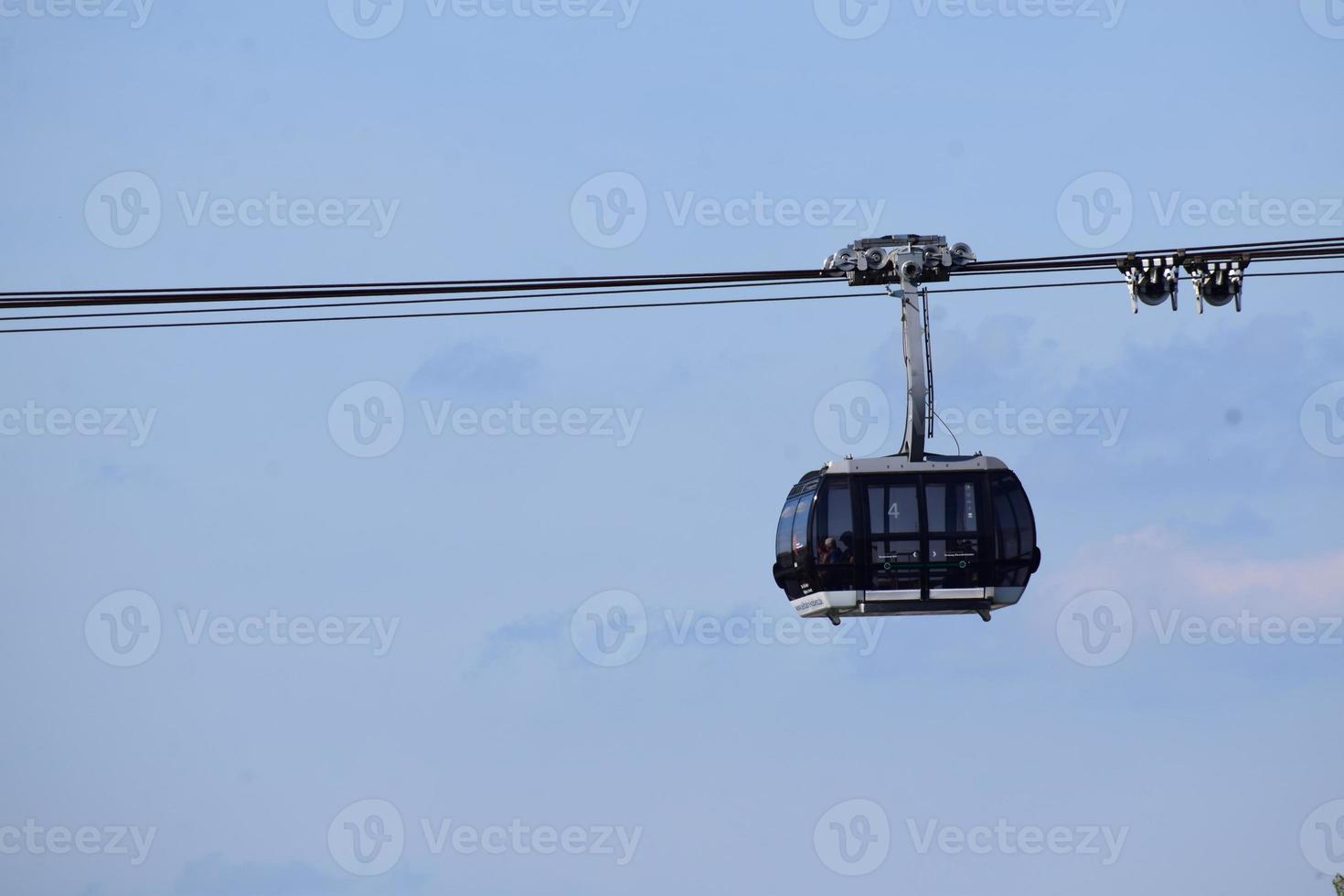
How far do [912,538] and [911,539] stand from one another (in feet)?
0.08

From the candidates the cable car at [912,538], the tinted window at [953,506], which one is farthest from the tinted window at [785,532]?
the tinted window at [953,506]

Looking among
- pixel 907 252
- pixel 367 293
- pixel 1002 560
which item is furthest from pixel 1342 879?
pixel 367 293

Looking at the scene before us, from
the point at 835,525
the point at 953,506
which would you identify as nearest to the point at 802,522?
the point at 835,525

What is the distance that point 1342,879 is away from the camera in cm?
5759

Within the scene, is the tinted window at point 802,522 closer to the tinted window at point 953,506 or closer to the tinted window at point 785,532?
the tinted window at point 785,532

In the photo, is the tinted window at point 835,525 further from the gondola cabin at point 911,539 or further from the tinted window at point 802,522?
the tinted window at point 802,522

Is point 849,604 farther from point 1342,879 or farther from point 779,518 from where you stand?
point 1342,879

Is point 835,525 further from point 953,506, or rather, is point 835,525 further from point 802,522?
point 953,506

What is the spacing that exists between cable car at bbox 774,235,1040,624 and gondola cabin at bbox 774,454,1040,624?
0.04 ft

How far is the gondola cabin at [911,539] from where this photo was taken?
2478 cm

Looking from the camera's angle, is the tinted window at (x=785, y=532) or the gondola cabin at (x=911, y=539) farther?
the tinted window at (x=785, y=532)

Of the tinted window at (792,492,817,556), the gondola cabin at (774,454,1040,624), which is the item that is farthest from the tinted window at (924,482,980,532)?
the tinted window at (792,492,817,556)

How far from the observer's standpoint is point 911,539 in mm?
25000

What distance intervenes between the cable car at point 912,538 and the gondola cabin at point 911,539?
1 cm
